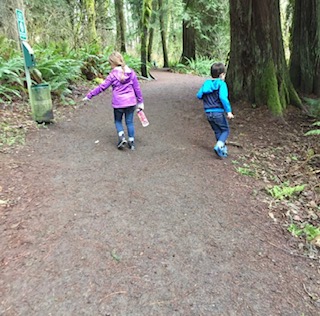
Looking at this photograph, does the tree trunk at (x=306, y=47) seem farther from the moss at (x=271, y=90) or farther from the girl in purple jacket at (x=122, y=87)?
the girl in purple jacket at (x=122, y=87)

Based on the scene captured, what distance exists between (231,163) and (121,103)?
217cm

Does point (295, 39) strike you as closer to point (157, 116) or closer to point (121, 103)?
point (157, 116)

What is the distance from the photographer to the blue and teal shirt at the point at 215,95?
17.3 ft

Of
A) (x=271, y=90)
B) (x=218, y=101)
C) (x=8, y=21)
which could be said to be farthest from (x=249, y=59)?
(x=8, y=21)

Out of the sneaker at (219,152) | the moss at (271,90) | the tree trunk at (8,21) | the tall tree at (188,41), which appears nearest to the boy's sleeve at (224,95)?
the sneaker at (219,152)

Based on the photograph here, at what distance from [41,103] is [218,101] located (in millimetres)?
3631

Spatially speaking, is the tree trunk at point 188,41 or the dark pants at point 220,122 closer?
the dark pants at point 220,122

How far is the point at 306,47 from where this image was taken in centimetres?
883

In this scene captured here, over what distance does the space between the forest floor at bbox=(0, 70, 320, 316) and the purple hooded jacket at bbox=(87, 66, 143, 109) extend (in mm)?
895

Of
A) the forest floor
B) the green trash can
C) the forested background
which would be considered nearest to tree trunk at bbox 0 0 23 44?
the forested background

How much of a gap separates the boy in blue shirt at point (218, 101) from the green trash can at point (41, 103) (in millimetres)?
3220

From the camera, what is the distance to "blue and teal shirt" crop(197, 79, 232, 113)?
527 cm

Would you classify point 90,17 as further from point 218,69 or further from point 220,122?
point 220,122

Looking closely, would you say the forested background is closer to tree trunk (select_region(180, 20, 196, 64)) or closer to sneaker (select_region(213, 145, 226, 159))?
sneaker (select_region(213, 145, 226, 159))
